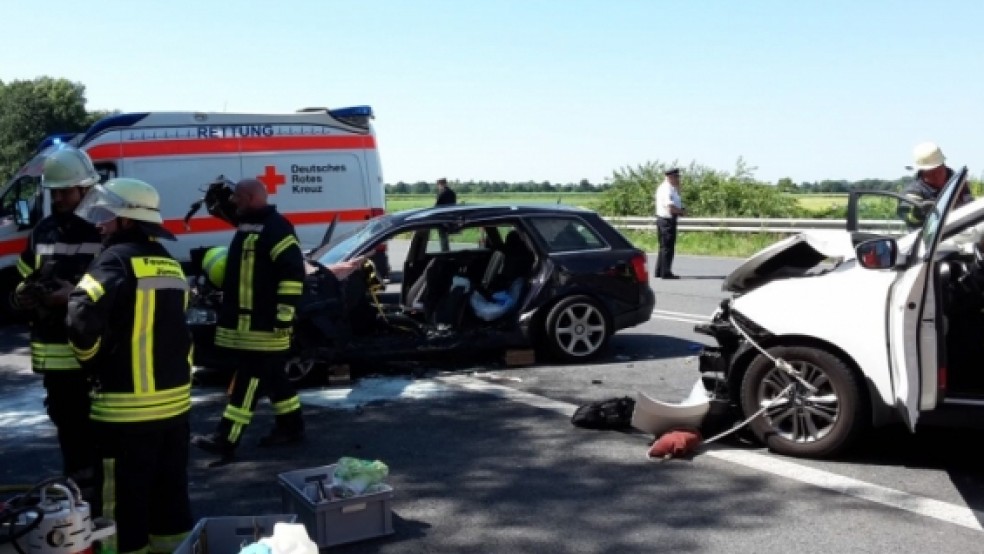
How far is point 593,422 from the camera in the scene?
661 centimetres

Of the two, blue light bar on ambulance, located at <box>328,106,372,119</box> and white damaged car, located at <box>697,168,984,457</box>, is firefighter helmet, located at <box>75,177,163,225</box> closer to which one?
white damaged car, located at <box>697,168,984,457</box>

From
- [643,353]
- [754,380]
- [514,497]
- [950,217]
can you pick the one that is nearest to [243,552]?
[514,497]

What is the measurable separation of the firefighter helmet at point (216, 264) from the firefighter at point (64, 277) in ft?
4.27

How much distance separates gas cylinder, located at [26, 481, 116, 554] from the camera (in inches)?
135

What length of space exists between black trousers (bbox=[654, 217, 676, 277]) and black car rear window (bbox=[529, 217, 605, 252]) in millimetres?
7112

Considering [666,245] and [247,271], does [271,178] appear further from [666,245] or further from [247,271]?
[247,271]

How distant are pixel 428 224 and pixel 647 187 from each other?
23.8 m

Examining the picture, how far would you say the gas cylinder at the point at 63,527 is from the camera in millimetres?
3420

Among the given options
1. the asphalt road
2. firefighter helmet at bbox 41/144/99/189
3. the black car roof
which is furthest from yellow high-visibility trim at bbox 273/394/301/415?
the black car roof

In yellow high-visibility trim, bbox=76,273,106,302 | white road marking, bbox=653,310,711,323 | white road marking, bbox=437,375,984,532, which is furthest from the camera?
white road marking, bbox=653,310,711,323

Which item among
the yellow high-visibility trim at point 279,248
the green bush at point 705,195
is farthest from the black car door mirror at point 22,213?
the green bush at point 705,195

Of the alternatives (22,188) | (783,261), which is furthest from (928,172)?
(22,188)

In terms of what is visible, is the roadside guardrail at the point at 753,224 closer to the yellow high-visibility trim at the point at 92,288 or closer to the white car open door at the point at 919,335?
the white car open door at the point at 919,335

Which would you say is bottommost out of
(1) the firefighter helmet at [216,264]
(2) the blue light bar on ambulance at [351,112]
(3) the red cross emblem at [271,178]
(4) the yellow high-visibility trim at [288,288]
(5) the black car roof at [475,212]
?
(4) the yellow high-visibility trim at [288,288]
